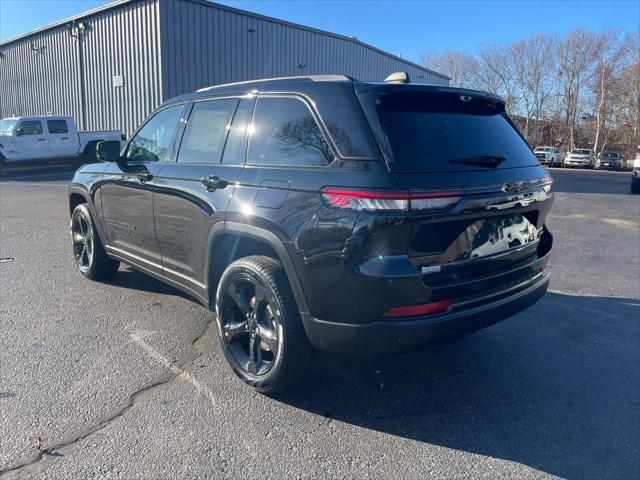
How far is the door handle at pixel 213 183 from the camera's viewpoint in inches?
137

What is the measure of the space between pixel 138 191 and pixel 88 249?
1.54m

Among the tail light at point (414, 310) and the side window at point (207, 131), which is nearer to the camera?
the tail light at point (414, 310)

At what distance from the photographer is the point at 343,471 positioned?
2592 mm

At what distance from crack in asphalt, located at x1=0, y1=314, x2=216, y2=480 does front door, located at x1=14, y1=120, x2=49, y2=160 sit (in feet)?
58.3

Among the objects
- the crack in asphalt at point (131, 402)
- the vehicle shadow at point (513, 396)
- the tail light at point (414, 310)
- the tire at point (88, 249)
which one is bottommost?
the crack in asphalt at point (131, 402)

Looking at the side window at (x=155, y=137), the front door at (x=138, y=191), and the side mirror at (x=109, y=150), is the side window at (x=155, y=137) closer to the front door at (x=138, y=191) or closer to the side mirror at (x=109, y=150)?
the front door at (x=138, y=191)

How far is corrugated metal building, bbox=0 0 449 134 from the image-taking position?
18625 mm

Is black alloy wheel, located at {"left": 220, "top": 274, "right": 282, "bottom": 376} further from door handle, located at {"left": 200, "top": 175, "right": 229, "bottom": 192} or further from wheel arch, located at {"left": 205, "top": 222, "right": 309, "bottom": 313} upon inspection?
door handle, located at {"left": 200, "top": 175, "right": 229, "bottom": 192}

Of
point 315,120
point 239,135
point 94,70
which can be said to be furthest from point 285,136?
point 94,70

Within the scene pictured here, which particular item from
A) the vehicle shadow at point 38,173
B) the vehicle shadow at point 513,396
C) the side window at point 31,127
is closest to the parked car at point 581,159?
the vehicle shadow at point 38,173

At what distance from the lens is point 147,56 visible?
740 inches

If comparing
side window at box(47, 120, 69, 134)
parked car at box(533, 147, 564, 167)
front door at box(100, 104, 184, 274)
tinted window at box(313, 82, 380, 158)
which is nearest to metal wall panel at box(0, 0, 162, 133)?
side window at box(47, 120, 69, 134)

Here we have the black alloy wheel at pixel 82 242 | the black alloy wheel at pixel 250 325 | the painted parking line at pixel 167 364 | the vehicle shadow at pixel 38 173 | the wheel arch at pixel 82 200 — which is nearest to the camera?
the black alloy wheel at pixel 250 325

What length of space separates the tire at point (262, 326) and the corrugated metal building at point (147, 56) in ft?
55.7
